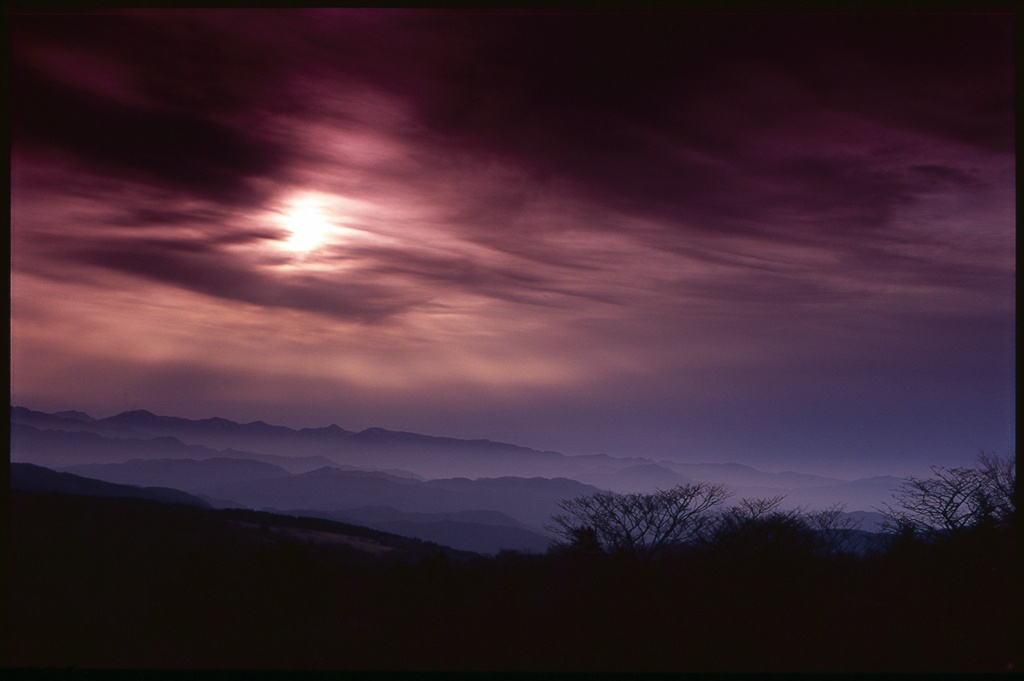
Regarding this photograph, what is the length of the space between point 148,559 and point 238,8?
12.0 metres

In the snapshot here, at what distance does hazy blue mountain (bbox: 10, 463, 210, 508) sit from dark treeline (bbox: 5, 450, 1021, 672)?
0.87ft

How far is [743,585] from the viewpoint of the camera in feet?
44.8

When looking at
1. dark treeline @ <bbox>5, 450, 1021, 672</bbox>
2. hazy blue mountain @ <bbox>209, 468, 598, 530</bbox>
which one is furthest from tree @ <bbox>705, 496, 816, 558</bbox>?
hazy blue mountain @ <bbox>209, 468, 598, 530</bbox>

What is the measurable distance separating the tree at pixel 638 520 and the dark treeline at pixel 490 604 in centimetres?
35

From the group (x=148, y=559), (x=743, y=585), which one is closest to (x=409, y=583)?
(x=148, y=559)

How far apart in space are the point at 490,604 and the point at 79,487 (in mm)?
9985

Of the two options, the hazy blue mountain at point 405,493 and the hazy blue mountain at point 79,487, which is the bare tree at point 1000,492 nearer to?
the hazy blue mountain at point 405,493

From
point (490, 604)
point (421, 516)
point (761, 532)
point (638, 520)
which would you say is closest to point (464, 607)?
point (490, 604)

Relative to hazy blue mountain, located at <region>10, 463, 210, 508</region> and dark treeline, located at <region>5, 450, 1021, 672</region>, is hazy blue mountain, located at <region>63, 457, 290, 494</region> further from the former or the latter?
dark treeline, located at <region>5, 450, 1021, 672</region>

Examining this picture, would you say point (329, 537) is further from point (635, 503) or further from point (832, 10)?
point (832, 10)

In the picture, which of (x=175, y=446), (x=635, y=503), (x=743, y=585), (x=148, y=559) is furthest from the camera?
(x=635, y=503)

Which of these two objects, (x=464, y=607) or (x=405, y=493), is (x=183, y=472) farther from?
(x=405, y=493)

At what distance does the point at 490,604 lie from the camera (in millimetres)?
13234

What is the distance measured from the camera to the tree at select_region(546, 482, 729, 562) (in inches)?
654
